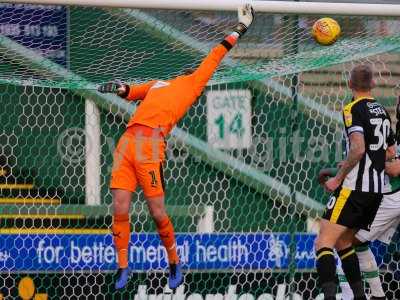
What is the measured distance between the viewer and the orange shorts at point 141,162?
23.2ft

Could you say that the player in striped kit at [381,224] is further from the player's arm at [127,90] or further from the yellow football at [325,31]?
the player's arm at [127,90]

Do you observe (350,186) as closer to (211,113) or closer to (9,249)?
(211,113)

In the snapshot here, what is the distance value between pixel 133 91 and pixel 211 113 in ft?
4.95

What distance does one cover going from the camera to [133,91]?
7.24 m

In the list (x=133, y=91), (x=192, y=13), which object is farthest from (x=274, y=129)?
(x=133, y=91)

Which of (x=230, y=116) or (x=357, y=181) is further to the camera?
(x=230, y=116)

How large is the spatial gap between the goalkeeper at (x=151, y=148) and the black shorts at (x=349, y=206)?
1052 mm

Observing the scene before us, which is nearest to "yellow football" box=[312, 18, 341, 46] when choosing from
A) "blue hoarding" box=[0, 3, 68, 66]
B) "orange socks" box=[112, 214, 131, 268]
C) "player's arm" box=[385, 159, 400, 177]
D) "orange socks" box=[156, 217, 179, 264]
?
"player's arm" box=[385, 159, 400, 177]

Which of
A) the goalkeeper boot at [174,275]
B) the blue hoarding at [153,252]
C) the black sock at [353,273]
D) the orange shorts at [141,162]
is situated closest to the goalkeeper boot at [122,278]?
the goalkeeper boot at [174,275]

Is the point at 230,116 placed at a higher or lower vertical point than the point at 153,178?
higher

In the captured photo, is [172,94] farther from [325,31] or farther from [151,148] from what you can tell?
[325,31]

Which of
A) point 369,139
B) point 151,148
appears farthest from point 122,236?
point 369,139

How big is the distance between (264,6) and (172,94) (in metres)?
0.98

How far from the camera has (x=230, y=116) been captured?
28.1 ft
